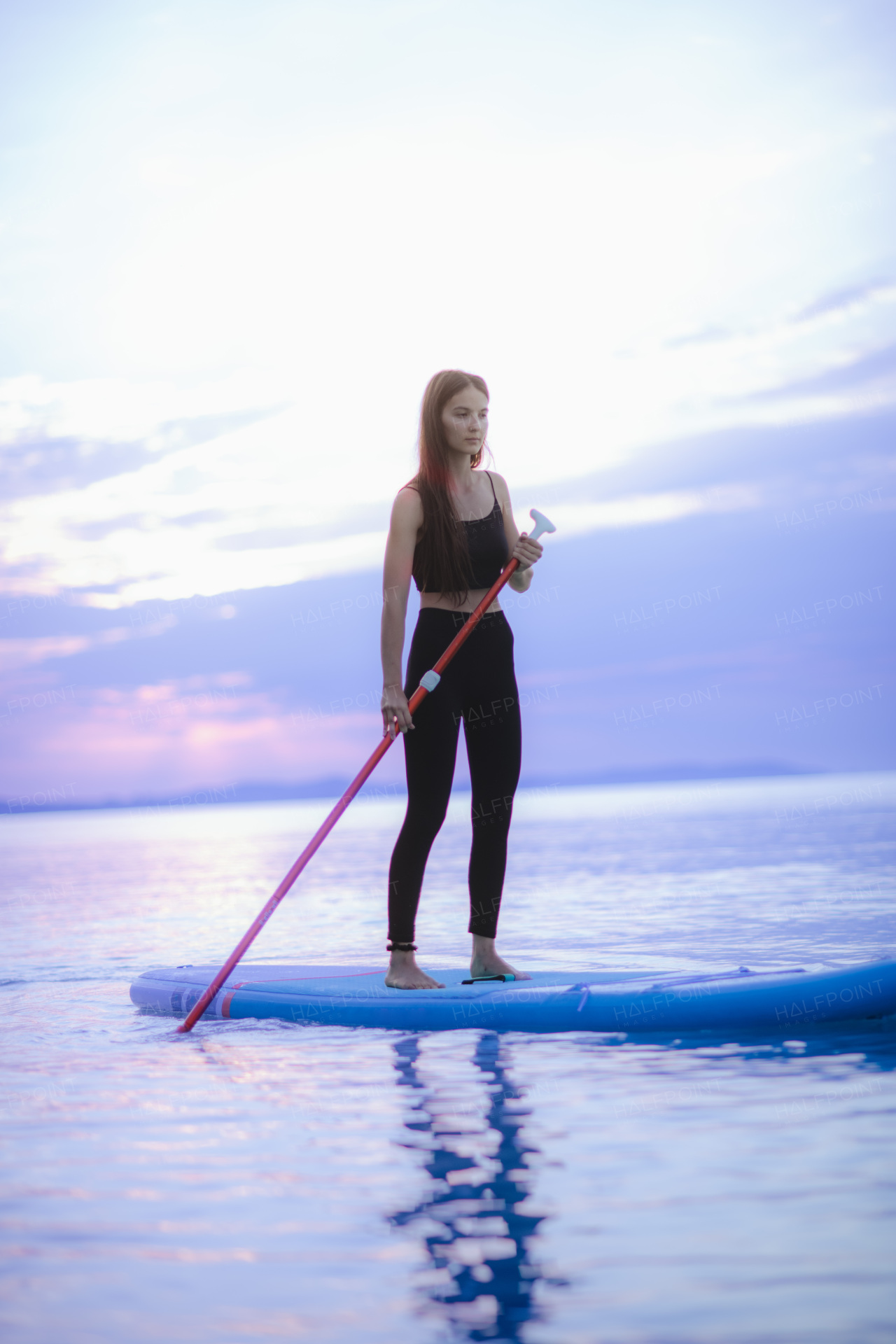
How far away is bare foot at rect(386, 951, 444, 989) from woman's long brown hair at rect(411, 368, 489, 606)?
1129 mm

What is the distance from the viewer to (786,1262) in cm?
181

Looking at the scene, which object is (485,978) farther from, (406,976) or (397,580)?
(397,580)

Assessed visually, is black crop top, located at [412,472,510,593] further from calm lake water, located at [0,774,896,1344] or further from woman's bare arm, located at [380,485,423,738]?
calm lake water, located at [0,774,896,1344]

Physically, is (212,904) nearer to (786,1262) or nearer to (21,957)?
(21,957)

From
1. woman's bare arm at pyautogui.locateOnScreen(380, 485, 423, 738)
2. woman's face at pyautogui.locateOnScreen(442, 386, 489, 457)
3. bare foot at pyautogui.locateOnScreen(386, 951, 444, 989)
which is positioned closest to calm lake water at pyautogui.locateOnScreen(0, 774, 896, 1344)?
bare foot at pyautogui.locateOnScreen(386, 951, 444, 989)

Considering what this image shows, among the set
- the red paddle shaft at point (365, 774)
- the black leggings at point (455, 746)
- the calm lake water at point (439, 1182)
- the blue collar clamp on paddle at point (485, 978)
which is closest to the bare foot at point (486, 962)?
the blue collar clamp on paddle at point (485, 978)

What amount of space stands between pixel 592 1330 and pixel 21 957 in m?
5.83

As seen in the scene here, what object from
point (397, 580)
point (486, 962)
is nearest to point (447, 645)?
point (397, 580)

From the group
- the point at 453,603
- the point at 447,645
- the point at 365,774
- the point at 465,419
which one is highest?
the point at 465,419

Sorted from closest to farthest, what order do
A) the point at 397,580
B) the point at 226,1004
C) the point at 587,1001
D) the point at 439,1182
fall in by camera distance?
the point at 439,1182
the point at 587,1001
the point at 397,580
the point at 226,1004

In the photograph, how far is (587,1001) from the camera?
3604 millimetres

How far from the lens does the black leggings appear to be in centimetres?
379

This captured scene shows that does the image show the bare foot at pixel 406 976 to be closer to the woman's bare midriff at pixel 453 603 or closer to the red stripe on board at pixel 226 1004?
the red stripe on board at pixel 226 1004

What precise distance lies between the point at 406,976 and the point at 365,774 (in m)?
0.67
